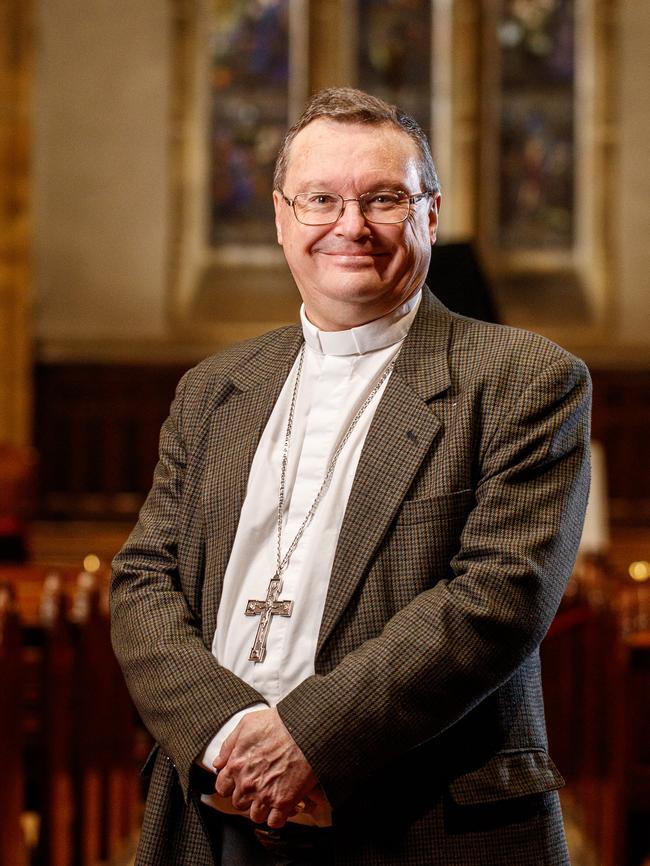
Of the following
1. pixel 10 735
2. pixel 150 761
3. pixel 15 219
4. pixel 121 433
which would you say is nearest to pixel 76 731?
pixel 10 735

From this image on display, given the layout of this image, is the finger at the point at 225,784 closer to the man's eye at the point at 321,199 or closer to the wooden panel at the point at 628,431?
the man's eye at the point at 321,199

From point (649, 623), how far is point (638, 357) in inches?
227

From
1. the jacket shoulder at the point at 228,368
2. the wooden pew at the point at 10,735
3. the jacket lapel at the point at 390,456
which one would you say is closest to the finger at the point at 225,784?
the jacket lapel at the point at 390,456

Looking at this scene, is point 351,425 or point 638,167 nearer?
point 351,425

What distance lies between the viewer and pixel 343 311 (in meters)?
1.98

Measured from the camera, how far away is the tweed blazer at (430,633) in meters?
1.74

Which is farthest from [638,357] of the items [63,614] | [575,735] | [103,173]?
[63,614]

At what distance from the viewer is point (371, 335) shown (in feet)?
6.61

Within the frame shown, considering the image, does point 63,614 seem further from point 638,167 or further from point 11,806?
point 638,167

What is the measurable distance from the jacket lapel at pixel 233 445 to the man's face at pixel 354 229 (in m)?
0.18

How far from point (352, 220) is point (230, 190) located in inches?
333

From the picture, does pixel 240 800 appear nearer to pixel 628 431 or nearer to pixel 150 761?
pixel 150 761

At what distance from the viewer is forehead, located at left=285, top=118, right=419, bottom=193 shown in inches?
75.6

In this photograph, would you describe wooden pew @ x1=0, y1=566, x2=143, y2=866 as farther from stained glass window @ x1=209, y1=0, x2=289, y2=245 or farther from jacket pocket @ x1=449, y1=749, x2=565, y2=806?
stained glass window @ x1=209, y1=0, x2=289, y2=245
